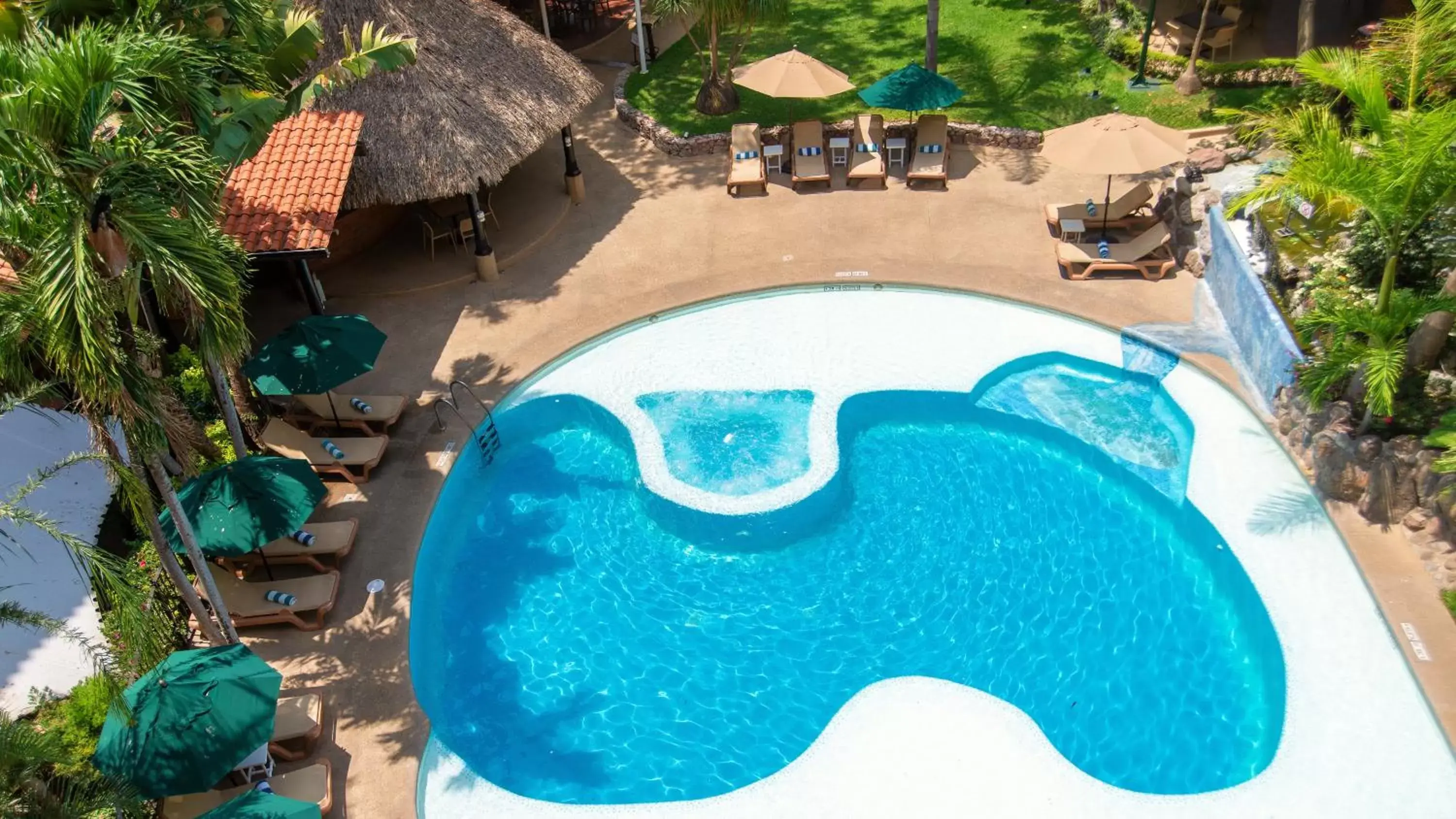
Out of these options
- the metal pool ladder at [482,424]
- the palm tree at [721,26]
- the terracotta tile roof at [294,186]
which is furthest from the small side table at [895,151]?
the terracotta tile roof at [294,186]

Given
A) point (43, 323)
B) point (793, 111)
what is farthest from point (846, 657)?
point (793, 111)

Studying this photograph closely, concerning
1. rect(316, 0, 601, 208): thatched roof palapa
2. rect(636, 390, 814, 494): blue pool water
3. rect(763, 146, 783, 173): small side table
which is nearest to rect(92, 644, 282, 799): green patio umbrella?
rect(636, 390, 814, 494): blue pool water

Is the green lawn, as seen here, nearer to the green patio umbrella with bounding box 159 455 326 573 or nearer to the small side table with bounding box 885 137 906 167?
the small side table with bounding box 885 137 906 167

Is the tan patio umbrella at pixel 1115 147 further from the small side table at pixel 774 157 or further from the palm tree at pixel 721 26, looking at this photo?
the palm tree at pixel 721 26

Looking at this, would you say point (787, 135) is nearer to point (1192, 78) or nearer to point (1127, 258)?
point (1127, 258)


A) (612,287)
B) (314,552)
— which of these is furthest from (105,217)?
(612,287)

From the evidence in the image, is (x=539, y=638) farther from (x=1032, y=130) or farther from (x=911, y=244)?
(x=1032, y=130)
